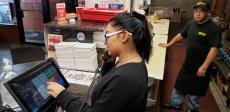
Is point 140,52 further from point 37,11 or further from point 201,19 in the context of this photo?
point 37,11

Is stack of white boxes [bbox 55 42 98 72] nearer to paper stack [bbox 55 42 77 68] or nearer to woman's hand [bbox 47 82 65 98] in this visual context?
paper stack [bbox 55 42 77 68]

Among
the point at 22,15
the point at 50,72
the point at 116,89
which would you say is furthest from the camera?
the point at 22,15

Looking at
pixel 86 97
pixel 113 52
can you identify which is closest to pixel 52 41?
pixel 86 97

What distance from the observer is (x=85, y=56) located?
2.15 m

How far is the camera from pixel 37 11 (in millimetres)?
6066

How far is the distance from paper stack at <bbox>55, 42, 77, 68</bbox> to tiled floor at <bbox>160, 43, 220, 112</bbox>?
162cm

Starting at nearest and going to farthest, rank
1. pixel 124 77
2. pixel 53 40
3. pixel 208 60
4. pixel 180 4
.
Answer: pixel 124 77, pixel 53 40, pixel 208 60, pixel 180 4

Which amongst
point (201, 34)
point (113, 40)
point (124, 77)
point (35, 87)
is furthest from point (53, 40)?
point (201, 34)

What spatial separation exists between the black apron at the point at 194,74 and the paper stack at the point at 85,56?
1263 mm

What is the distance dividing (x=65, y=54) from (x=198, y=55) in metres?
1.55

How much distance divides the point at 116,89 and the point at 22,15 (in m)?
5.57

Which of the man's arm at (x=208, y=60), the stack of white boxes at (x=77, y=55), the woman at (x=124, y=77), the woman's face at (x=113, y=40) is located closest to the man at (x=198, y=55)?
the man's arm at (x=208, y=60)

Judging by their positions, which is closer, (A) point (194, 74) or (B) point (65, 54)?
(B) point (65, 54)

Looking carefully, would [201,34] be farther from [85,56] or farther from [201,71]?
[85,56]
